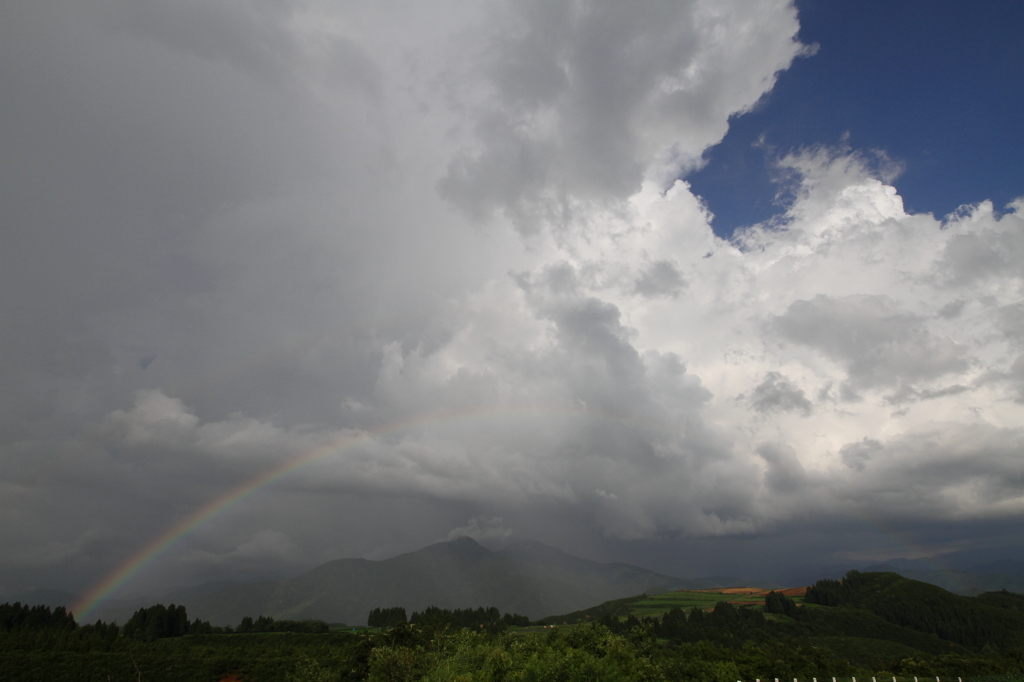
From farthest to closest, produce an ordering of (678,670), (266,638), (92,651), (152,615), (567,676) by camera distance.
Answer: (152,615)
(266,638)
(92,651)
(678,670)
(567,676)

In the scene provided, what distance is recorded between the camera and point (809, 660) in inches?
3816

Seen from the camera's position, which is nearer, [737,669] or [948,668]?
[737,669]

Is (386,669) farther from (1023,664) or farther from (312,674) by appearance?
(1023,664)

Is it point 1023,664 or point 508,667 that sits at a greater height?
point 508,667

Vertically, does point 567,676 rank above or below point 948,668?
above

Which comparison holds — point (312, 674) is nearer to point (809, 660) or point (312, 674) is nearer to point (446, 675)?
point (446, 675)

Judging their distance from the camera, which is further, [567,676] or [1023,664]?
[1023,664]

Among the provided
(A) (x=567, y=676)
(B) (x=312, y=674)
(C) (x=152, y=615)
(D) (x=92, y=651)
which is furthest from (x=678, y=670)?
(C) (x=152, y=615)

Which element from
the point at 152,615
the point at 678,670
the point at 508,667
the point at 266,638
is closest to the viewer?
the point at 508,667

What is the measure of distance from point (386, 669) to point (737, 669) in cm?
5555

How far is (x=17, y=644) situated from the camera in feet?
364

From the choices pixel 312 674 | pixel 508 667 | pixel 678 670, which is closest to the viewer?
pixel 508 667

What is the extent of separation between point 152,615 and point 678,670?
666 feet

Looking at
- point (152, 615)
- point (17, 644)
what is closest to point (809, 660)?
point (17, 644)
